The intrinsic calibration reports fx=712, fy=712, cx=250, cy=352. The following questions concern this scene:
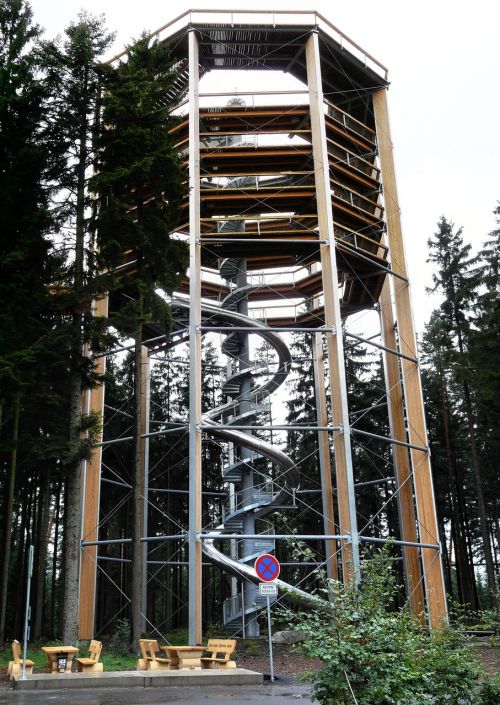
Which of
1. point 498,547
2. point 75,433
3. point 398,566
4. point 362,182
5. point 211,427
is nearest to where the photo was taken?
point 75,433

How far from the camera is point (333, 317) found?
63.2 ft

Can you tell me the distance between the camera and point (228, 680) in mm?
10898

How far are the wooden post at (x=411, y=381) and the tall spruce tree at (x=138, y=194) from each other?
26.7ft

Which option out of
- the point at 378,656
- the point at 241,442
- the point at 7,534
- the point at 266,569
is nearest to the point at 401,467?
the point at 241,442

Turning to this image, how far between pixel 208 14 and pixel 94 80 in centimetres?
646

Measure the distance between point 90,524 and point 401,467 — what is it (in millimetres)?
9660

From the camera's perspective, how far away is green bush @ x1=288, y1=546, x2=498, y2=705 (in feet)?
18.6

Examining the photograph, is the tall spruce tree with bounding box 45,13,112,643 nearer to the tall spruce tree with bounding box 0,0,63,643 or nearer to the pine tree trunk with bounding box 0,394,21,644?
the tall spruce tree with bounding box 0,0,63,643

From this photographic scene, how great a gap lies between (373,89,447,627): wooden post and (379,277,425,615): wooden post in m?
0.81

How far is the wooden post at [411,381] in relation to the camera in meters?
20.0

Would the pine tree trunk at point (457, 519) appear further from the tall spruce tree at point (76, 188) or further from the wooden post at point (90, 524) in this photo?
the tall spruce tree at point (76, 188)

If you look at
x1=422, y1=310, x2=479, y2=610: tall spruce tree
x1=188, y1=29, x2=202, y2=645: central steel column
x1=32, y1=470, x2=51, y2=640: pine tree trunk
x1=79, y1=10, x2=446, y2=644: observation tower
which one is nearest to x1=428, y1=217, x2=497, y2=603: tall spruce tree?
x1=422, y1=310, x2=479, y2=610: tall spruce tree

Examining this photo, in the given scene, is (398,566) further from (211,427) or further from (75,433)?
(75,433)

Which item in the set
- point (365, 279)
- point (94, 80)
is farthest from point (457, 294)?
point (94, 80)
